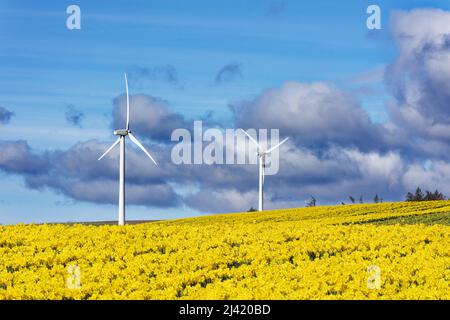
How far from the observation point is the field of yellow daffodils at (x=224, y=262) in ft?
45.7

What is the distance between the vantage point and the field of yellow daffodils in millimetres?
13922

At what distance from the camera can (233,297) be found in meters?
13.0

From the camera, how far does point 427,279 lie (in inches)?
583

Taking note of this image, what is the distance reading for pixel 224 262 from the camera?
1731cm

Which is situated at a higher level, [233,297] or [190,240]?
[190,240]
